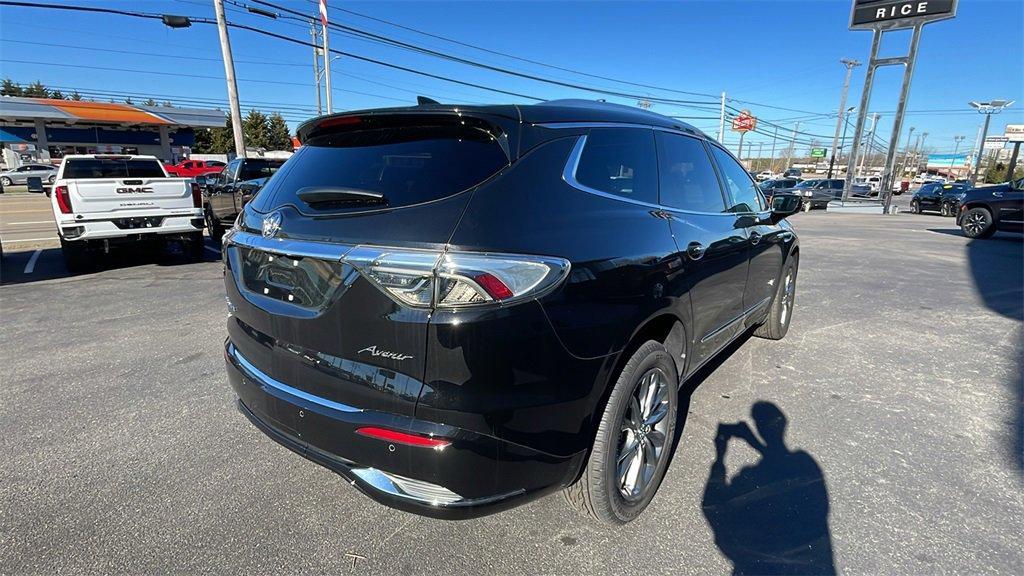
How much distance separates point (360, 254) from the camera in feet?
5.75

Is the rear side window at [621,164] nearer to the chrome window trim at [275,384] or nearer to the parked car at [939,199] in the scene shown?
the chrome window trim at [275,384]

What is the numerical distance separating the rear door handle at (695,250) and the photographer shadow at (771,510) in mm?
1129

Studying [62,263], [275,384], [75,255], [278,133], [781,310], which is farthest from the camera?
[278,133]

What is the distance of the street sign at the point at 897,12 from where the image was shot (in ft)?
69.5

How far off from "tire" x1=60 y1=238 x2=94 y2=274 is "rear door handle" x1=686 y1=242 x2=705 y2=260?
8168 millimetres

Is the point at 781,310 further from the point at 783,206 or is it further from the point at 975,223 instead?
the point at 975,223

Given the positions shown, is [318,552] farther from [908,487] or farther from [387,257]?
[908,487]

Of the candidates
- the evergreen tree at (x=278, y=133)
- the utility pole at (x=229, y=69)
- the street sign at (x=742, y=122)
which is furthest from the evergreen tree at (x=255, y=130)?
the street sign at (x=742, y=122)

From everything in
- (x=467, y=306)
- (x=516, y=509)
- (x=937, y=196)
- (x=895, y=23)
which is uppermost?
(x=895, y=23)

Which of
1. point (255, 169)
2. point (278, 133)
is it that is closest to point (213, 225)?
point (255, 169)

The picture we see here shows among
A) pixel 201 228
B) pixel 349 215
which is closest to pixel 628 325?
pixel 349 215

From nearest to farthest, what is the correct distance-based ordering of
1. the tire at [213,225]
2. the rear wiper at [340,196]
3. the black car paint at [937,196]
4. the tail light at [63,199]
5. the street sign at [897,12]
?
the rear wiper at [340,196]
the tail light at [63,199]
the tire at [213,225]
the street sign at [897,12]
the black car paint at [937,196]

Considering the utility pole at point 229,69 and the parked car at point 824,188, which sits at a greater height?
the utility pole at point 229,69

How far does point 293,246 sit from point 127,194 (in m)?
7.05
